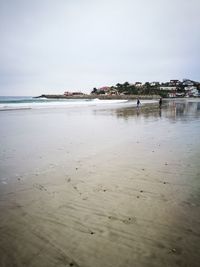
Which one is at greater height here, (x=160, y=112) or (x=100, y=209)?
(x=100, y=209)

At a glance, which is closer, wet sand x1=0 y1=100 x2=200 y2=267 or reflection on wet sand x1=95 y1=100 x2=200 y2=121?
wet sand x1=0 y1=100 x2=200 y2=267

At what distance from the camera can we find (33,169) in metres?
7.54

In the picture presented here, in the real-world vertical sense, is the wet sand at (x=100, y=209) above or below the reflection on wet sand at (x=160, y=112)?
above

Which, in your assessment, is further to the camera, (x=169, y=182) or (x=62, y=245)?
(x=169, y=182)

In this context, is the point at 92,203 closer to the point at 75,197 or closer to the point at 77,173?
the point at 75,197

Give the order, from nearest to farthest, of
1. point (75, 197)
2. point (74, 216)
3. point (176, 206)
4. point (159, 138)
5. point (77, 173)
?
point (74, 216) → point (176, 206) → point (75, 197) → point (77, 173) → point (159, 138)

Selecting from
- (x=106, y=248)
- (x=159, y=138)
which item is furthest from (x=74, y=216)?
(x=159, y=138)

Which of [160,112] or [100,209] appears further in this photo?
[160,112]

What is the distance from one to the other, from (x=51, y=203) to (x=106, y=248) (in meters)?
1.94

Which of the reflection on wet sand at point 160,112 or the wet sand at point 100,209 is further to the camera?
the reflection on wet sand at point 160,112

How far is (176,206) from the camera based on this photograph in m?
4.92

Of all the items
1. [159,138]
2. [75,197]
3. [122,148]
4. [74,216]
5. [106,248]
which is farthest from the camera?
[159,138]

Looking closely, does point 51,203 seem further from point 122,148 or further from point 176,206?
point 122,148

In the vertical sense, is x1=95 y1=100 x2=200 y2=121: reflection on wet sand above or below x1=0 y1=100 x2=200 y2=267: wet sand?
below
